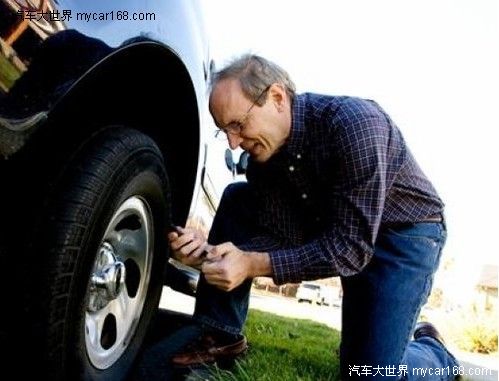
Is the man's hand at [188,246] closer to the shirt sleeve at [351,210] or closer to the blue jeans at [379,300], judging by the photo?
the shirt sleeve at [351,210]

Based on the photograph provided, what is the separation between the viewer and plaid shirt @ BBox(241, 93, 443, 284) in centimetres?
152

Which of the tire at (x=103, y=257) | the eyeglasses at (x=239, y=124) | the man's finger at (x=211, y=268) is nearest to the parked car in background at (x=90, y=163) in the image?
the tire at (x=103, y=257)

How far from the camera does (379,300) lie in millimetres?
1791

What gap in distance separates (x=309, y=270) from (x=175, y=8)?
0.78 meters

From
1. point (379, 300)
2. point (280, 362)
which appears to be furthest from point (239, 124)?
point (280, 362)

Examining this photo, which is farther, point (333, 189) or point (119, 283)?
point (333, 189)

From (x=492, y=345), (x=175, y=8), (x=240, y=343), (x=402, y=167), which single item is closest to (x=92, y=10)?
(x=175, y=8)

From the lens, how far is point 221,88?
5.30ft

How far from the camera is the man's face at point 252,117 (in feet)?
5.22

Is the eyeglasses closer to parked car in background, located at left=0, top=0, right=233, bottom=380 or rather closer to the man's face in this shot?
the man's face

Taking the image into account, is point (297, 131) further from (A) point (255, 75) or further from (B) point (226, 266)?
(B) point (226, 266)

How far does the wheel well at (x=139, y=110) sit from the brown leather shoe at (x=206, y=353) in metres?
0.42

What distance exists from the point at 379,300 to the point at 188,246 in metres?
0.66

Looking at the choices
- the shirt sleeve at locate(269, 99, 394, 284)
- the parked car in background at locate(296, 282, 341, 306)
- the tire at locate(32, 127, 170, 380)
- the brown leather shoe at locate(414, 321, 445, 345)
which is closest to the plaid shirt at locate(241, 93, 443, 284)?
the shirt sleeve at locate(269, 99, 394, 284)
